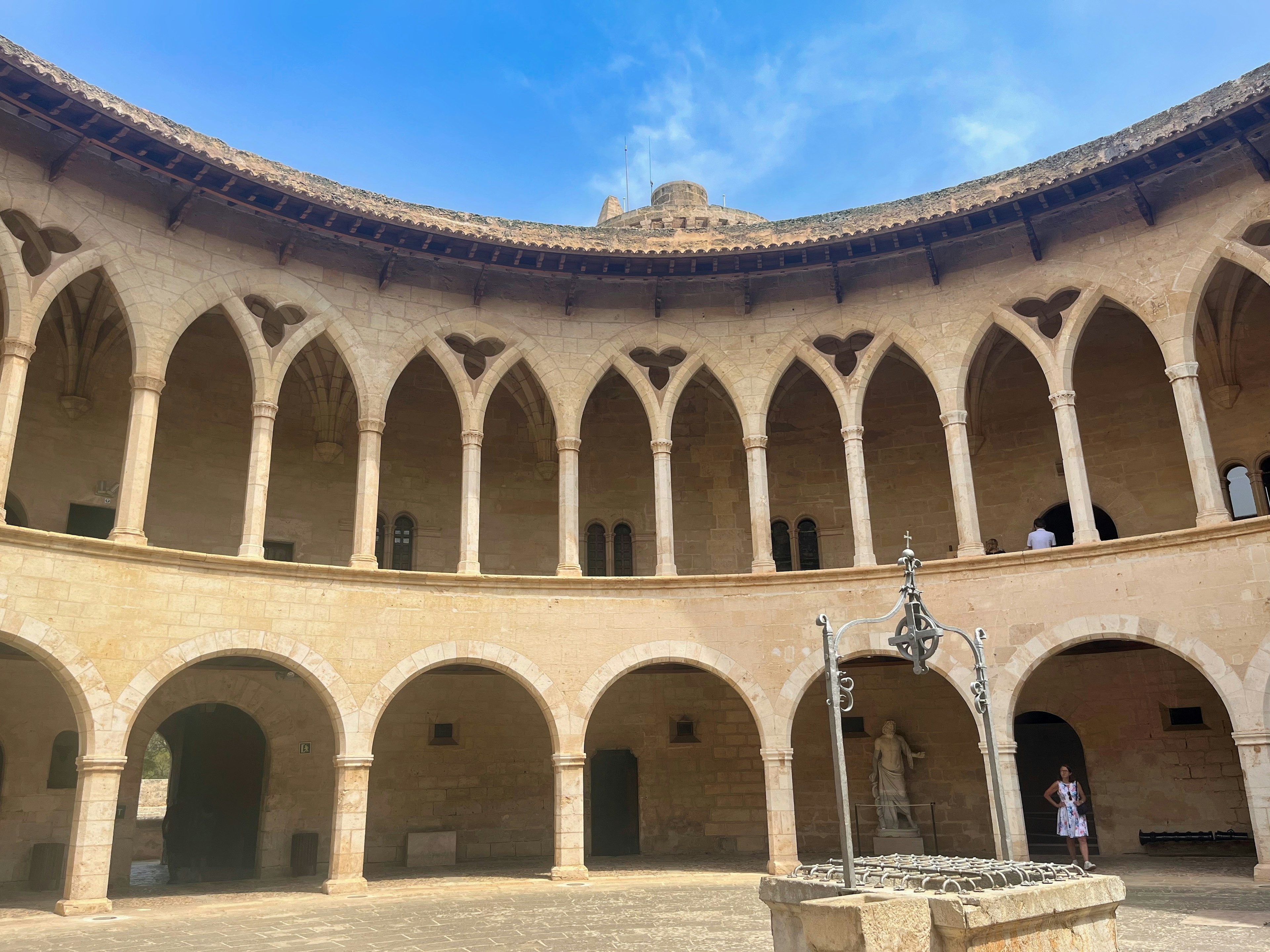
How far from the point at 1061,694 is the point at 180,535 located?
14869 mm

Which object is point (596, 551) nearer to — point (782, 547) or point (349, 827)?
point (782, 547)

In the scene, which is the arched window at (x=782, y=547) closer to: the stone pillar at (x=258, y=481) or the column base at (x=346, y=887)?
the stone pillar at (x=258, y=481)

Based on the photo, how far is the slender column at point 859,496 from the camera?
51.9 feet

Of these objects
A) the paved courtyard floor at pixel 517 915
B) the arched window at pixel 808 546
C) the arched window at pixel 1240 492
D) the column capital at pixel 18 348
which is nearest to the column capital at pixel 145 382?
the column capital at pixel 18 348

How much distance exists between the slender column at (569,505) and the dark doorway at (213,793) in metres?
6.02

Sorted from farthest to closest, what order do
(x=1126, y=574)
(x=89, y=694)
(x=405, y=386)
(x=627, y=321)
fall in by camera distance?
(x=405, y=386) < (x=627, y=321) < (x=1126, y=574) < (x=89, y=694)

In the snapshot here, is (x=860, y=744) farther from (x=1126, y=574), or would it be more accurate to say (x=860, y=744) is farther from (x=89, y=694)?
(x=89, y=694)

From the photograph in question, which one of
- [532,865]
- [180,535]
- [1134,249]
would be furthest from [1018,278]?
[180,535]

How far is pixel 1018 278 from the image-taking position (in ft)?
52.5

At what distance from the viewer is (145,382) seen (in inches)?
550

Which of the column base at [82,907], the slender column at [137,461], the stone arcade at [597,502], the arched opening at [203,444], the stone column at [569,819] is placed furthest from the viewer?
the arched opening at [203,444]

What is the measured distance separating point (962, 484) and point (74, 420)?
13865mm

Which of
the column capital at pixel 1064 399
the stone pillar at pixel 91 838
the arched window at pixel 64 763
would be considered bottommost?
the stone pillar at pixel 91 838

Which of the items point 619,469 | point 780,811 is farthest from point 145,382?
point 780,811
